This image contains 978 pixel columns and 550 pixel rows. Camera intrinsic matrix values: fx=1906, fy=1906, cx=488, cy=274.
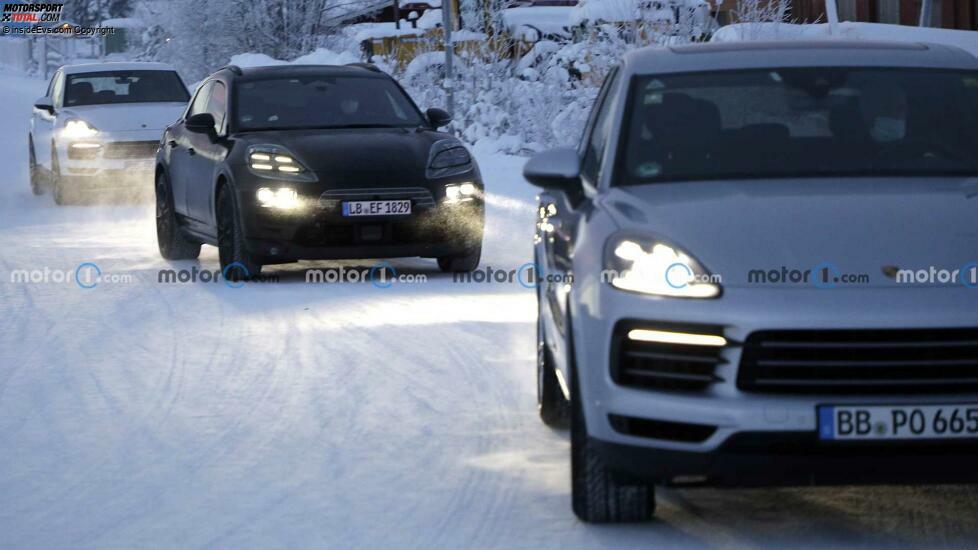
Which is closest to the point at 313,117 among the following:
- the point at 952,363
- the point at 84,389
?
the point at 84,389

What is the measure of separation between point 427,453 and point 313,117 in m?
6.90

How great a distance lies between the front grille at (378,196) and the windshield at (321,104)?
3.60 feet

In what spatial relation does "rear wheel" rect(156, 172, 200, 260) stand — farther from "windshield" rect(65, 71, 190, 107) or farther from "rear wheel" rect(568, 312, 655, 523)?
"rear wheel" rect(568, 312, 655, 523)

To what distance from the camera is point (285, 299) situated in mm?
12359

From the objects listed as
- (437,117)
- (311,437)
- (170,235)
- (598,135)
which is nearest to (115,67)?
(170,235)

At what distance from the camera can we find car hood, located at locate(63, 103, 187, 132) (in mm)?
21328

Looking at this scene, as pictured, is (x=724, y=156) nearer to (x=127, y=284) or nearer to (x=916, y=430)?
(x=916, y=430)

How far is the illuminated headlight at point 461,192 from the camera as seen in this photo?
13.0m

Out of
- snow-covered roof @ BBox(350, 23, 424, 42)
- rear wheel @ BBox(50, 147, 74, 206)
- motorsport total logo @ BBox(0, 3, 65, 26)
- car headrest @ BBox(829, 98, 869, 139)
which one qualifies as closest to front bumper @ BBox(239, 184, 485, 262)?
car headrest @ BBox(829, 98, 869, 139)

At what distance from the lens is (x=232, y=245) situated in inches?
517

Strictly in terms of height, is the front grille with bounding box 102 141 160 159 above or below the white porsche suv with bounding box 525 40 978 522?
below

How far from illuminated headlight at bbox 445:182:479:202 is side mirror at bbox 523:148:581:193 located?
21.1 ft

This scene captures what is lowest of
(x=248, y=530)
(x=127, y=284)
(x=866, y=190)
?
(x=127, y=284)

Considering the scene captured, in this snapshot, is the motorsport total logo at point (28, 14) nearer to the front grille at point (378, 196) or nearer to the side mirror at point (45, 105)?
the side mirror at point (45, 105)
